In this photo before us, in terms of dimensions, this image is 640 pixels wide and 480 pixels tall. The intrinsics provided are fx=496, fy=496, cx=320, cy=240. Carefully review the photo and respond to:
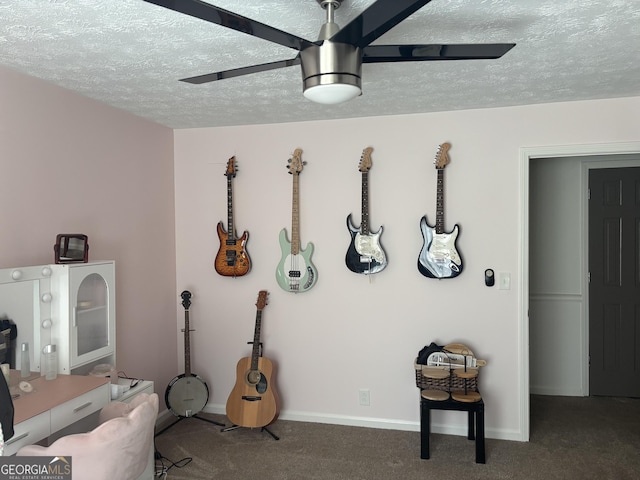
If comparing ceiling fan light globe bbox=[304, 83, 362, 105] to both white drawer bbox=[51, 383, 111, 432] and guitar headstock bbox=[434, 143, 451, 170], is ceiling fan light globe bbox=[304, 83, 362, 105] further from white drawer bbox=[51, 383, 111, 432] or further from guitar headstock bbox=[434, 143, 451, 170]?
guitar headstock bbox=[434, 143, 451, 170]

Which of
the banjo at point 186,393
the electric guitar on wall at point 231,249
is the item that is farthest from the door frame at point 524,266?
the banjo at point 186,393

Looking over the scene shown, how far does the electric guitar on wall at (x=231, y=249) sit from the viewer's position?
3719mm

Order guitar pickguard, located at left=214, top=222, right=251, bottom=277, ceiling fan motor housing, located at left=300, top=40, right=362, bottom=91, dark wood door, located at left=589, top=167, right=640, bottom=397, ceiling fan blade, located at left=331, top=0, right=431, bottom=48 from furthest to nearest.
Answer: dark wood door, located at left=589, top=167, right=640, bottom=397 → guitar pickguard, located at left=214, top=222, right=251, bottom=277 → ceiling fan motor housing, located at left=300, top=40, right=362, bottom=91 → ceiling fan blade, located at left=331, top=0, right=431, bottom=48

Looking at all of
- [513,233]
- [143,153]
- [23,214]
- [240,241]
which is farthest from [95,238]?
[513,233]

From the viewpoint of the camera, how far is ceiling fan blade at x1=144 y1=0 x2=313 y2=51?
126cm

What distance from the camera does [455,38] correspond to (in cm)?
206

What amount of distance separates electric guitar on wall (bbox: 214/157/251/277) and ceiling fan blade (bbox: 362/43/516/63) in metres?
2.27

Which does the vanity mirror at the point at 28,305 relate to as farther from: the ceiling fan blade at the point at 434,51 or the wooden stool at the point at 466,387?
A: the wooden stool at the point at 466,387

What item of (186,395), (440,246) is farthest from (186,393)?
(440,246)

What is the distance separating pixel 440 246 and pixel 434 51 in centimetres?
197

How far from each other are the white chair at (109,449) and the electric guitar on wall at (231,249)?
1680mm

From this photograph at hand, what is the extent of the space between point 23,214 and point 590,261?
4108mm

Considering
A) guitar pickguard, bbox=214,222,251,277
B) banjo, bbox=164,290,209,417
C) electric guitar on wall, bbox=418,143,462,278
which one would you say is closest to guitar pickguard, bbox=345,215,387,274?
electric guitar on wall, bbox=418,143,462,278

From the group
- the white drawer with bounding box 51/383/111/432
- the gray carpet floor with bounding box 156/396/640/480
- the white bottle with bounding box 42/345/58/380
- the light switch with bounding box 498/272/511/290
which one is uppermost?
the light switch with bounding box 498/272/511/290
